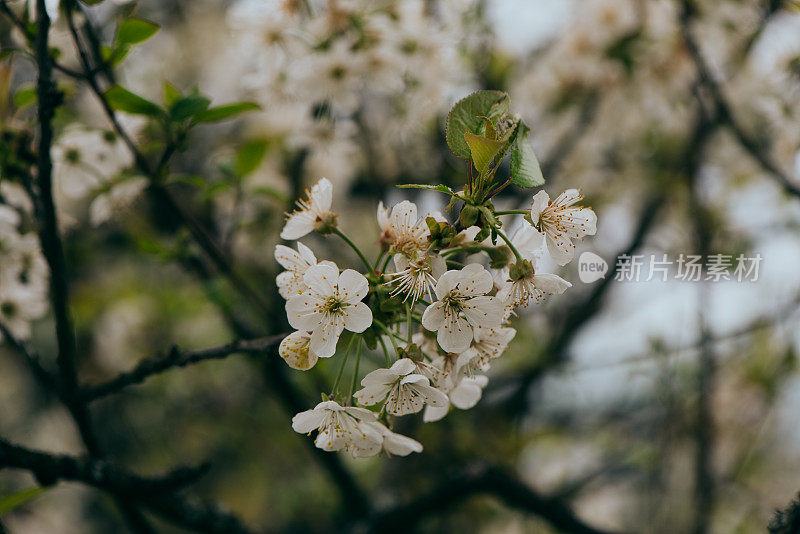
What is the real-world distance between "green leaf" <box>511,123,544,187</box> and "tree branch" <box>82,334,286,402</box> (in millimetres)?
448

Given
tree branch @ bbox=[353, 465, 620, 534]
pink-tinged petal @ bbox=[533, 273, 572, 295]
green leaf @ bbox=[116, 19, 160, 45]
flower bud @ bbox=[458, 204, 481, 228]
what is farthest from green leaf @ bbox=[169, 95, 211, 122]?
tree branch @ bbox=[353, 465, 620, 534]

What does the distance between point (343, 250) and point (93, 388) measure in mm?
1803

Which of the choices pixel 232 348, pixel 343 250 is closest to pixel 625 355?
pixel 343 250

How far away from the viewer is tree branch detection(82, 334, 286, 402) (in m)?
0.98

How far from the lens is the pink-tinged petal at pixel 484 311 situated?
0.91 meters

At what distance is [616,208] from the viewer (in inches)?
126

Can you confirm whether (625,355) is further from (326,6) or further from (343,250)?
(326,6)

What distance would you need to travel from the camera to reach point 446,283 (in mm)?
911

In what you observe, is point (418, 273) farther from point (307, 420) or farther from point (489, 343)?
point (307, 420)

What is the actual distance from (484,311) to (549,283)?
0.41 feet

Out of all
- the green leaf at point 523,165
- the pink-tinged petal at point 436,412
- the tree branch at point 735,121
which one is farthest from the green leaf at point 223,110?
the tree branch at point 735,121

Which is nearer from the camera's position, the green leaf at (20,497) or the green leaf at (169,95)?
the green leaf at (20,497)

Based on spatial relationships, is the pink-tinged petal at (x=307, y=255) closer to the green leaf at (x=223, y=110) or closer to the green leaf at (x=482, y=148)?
the green leaf at (x=482, y=148)

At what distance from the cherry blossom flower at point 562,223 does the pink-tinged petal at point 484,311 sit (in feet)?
0.46
